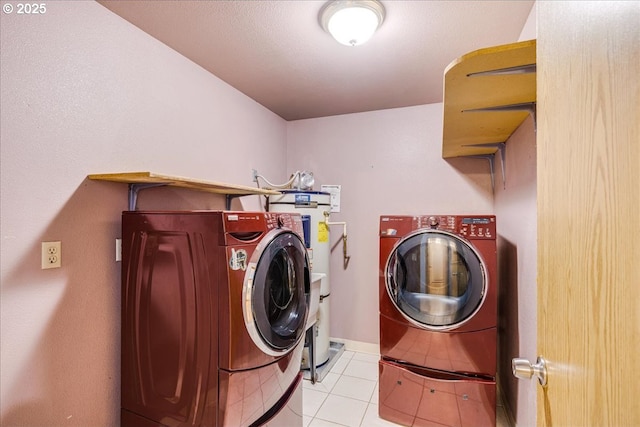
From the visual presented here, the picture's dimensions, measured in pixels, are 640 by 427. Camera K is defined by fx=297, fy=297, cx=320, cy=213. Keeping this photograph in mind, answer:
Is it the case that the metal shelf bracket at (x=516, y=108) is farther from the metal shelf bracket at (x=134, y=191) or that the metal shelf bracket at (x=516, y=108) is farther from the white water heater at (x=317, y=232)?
the metal shelf bracket at (x=134, y=191)

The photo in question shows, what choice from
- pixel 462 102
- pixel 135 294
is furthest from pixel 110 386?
pixel 462 102

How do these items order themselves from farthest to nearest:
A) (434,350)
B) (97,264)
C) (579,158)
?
(434,350) < (97,264) < (579,158)

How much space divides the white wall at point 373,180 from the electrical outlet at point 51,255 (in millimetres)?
2226

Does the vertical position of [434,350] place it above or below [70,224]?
below

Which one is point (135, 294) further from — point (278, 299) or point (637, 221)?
point (637, 221)

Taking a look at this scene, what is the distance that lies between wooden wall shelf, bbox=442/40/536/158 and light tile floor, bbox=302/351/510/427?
1946 mm

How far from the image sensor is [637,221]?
0.36m

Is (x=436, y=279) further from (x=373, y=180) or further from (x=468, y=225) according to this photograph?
(x=373, y=180)

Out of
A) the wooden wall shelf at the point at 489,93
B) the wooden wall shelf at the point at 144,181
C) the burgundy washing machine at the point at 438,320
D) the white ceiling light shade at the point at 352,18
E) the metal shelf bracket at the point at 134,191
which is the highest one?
the white ceiling light shade at the point at 352,18

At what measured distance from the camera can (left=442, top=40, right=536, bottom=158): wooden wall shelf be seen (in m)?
1.04

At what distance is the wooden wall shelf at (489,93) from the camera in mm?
1045

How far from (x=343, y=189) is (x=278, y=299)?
1.73 m

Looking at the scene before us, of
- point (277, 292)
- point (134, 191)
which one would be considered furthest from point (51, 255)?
point (277, 292)

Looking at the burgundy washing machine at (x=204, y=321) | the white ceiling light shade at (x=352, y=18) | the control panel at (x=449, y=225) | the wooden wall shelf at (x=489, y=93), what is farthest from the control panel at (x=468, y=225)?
the white ceiling light shade at (x=352, y=18)
